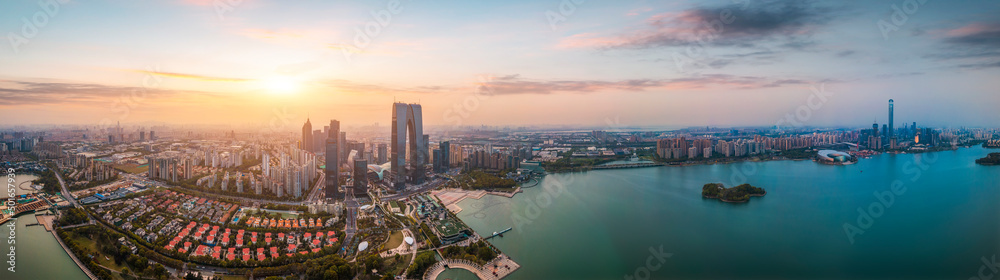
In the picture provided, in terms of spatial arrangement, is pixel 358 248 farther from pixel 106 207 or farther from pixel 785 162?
pixel 785 162

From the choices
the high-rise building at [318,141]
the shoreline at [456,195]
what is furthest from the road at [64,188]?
the shoreline at [456,195]

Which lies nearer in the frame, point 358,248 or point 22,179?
point 358,248

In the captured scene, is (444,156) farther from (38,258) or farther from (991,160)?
(991,160)

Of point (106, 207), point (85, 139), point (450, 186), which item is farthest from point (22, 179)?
point (450, 186)

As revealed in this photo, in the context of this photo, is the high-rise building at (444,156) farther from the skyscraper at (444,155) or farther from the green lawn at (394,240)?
the green lawn at (394,240)

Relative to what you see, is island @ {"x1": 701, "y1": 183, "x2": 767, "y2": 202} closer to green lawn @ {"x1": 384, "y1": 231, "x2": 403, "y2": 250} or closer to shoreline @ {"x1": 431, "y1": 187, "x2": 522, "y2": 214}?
shoreline @ {"x1": 431, "y1": 187, "x2": 522, "y2": 214}

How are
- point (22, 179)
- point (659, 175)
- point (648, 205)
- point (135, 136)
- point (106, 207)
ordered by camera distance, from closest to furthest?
point (106, 207), point (648, 205), point (22, 179), point (659, 175), point (135, 136)

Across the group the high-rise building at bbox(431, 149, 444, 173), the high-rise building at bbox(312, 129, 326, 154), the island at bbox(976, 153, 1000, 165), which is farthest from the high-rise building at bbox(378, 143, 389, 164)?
the island at bbox(976, 153, 1000, 165)
